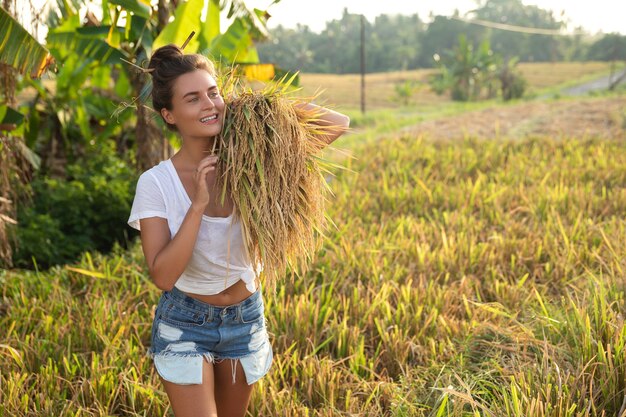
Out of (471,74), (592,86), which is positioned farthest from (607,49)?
(471,74)

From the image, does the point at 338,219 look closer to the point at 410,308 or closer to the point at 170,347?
the point at 410,308

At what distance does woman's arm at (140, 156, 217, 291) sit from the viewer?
5.65 feet

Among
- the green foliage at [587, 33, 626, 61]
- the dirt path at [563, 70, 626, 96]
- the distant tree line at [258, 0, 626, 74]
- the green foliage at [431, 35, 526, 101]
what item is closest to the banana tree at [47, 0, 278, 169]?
the green foliage at [431, 35, 526, 101]

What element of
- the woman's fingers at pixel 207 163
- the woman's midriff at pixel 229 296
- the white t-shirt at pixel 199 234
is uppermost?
the woman's fingers at pixel 207 163

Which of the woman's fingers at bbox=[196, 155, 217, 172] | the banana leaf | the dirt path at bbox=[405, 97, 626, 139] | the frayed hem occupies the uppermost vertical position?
the banana leaf

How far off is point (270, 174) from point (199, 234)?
0.85 ft

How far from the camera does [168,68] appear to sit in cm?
183

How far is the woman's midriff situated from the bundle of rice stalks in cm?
8

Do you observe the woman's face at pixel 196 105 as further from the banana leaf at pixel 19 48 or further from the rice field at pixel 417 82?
the rice field at pixel 417 82

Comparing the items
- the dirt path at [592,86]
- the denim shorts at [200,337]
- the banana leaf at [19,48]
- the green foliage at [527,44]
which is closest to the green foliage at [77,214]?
the banana leaf at [19,48]

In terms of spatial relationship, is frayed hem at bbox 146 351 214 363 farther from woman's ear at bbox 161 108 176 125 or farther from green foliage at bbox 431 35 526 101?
green foliage at bbox 431 35 526 101

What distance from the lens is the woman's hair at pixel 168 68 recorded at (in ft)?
5.98

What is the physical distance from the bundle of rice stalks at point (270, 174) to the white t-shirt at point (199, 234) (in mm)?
49

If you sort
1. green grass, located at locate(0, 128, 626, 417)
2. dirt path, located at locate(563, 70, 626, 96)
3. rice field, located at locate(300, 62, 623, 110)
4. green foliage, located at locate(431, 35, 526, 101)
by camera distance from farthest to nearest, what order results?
rice field, located at locate(300, 62, 623, 110), dirt path, located at locate(563, 70, 626, 96), green foliage, located at locate(431, 35, 526, 101), green grass, located at locate(0, 128, 626, 417)
